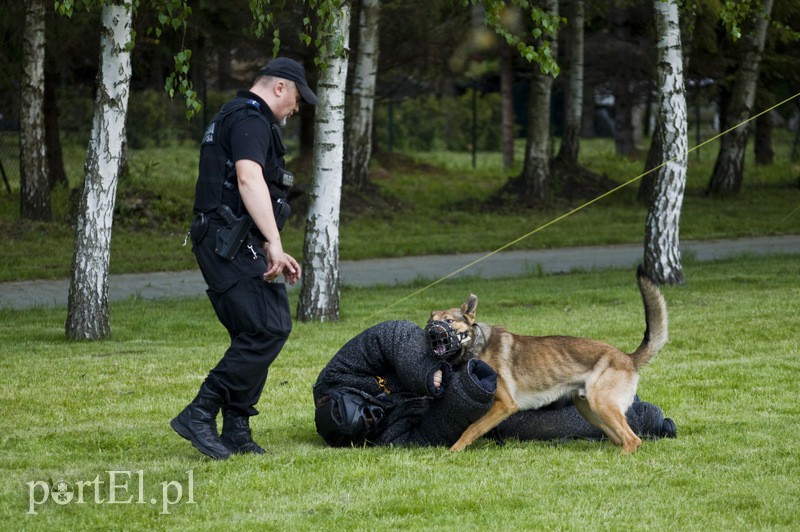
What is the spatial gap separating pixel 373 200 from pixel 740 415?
15371mm

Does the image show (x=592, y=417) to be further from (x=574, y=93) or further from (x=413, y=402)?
(x=574, y=93)

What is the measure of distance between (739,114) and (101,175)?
16449mm

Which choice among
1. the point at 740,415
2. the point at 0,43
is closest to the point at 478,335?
the point at 740,415

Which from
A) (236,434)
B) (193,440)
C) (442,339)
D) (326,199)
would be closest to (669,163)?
(326,199)

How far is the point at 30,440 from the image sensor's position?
A: 6.41m

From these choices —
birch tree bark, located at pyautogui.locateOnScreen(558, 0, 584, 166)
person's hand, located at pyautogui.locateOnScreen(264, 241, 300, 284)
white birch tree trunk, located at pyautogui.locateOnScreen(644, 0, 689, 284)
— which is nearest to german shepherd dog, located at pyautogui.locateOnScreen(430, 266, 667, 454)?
person's hand, located at pyautogui.locateOnScreen(264, 241, 300, 284)

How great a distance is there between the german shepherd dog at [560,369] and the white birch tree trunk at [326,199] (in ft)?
16.6

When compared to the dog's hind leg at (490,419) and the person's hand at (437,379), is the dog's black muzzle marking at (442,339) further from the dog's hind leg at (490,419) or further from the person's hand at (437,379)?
the dog's hind leg at (490,419)

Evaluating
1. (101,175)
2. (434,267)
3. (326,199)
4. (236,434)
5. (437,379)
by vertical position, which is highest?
(101,175)

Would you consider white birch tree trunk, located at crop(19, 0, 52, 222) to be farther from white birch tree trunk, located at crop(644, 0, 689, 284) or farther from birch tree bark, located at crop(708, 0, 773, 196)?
birch tree bark, located at crop(708, 0, 773, 196)

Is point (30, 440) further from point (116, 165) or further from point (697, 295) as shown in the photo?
point (697, 295)

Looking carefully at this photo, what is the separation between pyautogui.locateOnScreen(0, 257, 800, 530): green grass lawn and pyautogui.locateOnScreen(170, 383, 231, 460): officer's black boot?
0.28ft

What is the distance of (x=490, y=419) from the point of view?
605 cm

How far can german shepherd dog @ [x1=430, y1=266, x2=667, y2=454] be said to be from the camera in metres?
6.05
